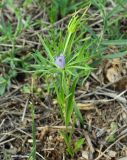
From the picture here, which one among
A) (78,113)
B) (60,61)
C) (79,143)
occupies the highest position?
(60,61)

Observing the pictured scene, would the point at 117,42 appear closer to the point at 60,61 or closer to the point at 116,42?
the point at 116,42

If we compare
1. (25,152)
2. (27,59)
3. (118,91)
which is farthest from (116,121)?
(27,59)

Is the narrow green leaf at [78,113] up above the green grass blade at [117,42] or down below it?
below

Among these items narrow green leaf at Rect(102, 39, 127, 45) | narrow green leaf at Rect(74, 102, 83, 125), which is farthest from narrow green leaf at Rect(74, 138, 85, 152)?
narrow green leaf at Rect(102, 39, 127, 45)

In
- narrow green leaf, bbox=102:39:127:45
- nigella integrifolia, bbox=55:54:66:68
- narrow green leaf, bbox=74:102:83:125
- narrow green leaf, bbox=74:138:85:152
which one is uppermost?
narrow green leaf, bbox=102:39:127:45

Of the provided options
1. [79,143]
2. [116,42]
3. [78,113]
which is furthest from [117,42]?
[79,143]

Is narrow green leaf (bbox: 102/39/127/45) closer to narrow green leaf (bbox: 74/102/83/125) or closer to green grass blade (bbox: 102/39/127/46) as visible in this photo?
green grass blade (bbox: 102/39/127/46)

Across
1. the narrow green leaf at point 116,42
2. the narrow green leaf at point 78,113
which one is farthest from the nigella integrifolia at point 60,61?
the narrow green leaf at point 116,42

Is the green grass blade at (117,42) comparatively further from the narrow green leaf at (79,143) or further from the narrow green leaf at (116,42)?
the narrow green leaf at (79,143)

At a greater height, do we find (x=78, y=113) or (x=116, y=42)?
(x=116, y=42)

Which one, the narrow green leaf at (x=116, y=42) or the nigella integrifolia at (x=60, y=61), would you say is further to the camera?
the narrow green leaf at (x=116, y=42)

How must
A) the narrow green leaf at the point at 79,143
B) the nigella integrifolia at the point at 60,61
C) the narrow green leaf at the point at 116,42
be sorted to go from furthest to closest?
the narrow green leaf at the point at 116,42 < the narrow green leaf at the point at 79,143 < the nigella integrifolia at the point at 60,61

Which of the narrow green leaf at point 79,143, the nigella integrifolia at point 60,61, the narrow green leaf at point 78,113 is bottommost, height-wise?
the narrow green leaf at point 79,143

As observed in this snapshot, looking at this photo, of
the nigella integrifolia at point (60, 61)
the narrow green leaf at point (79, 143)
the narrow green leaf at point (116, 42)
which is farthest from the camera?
the narrow green leaf at point (116, 42)
